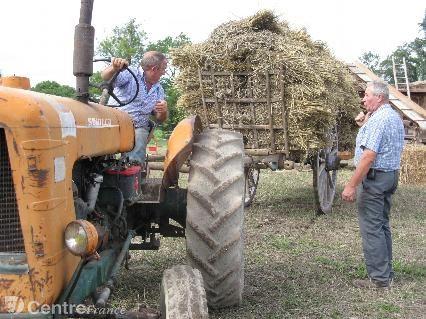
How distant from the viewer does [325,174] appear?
28.0 ft

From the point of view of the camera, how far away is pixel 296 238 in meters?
6.52

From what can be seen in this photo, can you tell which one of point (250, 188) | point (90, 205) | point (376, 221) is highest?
point (90, 205)

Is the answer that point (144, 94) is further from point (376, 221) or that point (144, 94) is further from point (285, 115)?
point (285, 115)

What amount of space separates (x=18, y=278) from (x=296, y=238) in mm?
4500

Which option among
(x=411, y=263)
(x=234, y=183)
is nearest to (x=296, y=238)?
(x=411, y=263)

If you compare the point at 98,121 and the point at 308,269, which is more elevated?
the point at 98,121

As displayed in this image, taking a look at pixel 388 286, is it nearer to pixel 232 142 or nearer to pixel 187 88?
pixel 232 142

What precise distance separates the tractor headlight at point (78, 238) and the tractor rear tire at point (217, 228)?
117 centimetres

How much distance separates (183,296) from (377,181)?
2.57 meters

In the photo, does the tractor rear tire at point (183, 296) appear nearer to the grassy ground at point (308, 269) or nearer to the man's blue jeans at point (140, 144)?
the grassy ground at point (308, 269)

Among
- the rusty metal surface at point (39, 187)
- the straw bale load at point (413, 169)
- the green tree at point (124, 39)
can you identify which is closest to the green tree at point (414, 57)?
the green tree at point (124, 39)

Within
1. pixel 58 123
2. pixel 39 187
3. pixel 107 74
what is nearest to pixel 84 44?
pixel 58 123

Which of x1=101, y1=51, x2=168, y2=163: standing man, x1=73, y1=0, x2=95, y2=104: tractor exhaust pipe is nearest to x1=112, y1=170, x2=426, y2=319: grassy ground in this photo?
x1=101, y1=51, x2=168, y2=163: standing man

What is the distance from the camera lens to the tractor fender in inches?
147
